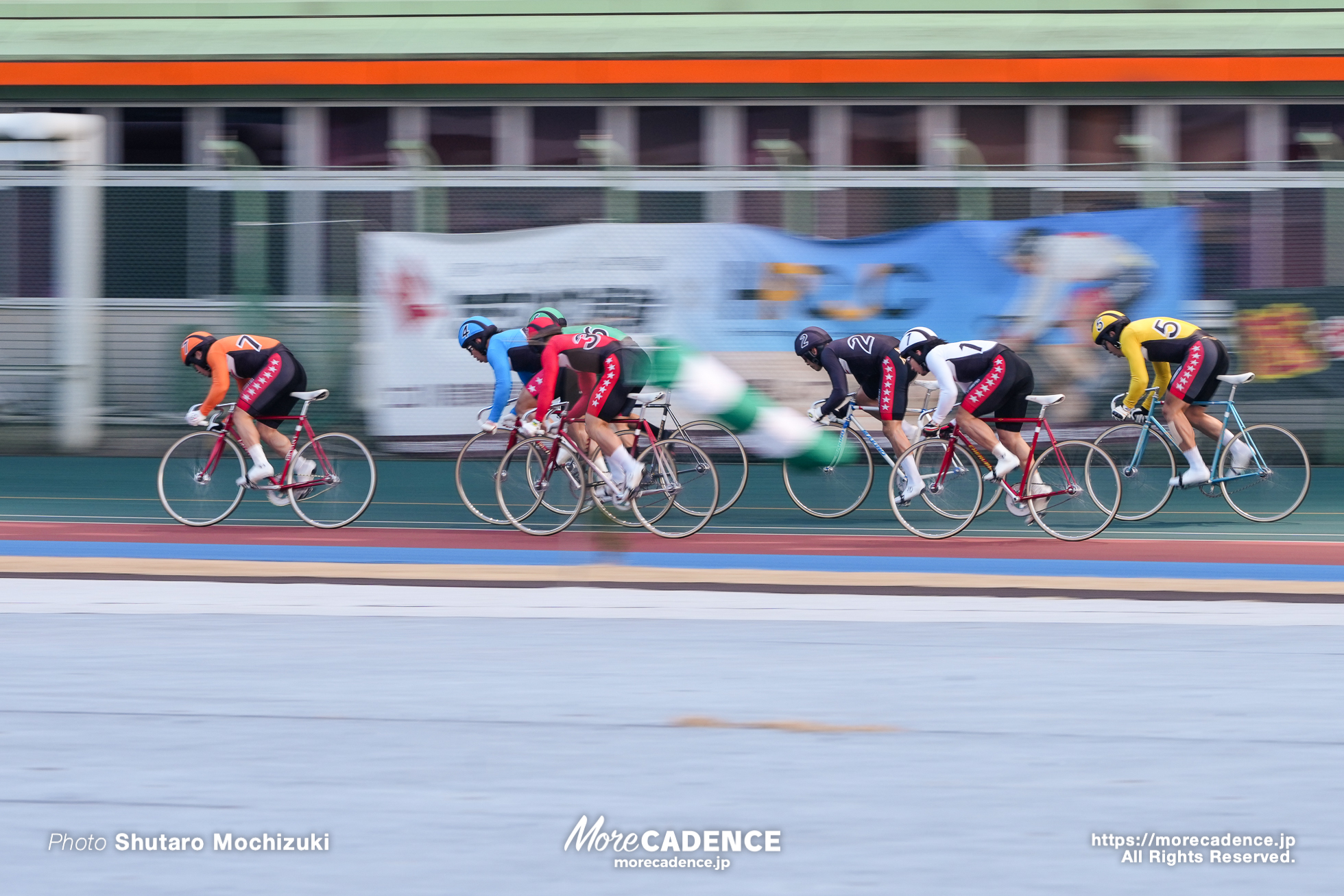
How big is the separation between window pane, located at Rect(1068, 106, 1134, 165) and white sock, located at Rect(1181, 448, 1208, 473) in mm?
5999

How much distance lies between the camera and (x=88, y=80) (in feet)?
57.5

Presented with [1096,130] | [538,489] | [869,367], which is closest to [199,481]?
[538,489]

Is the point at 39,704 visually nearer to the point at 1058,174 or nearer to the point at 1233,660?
the point at 1233,660

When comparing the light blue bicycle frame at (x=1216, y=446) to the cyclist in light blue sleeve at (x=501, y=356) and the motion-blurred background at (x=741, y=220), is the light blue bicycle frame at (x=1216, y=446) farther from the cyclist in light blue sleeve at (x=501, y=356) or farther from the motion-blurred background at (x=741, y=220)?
the cyclist in light blue sleeve at (x=501, y=356)

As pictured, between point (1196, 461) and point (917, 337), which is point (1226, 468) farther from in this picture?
point (917, 337)

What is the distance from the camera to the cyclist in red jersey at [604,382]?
1105 cm

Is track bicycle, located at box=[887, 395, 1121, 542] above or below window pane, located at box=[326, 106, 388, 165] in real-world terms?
below

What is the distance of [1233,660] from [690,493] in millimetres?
4926

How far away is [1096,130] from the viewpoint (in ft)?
54.5

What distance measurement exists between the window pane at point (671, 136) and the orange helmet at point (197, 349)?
676 cm

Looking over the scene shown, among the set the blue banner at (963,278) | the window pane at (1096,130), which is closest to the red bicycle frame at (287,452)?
the blue banner at (963,278)

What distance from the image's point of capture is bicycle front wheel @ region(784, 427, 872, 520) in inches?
469

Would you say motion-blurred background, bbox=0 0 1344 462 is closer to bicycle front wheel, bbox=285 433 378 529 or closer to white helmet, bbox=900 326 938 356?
bicycle front wheel, bbox=285 433 378 529

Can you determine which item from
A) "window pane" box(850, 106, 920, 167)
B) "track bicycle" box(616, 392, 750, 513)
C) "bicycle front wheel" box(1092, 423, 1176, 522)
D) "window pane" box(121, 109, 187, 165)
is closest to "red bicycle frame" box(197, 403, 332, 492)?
"track bicycle" box(616, 392, 750, 513)
